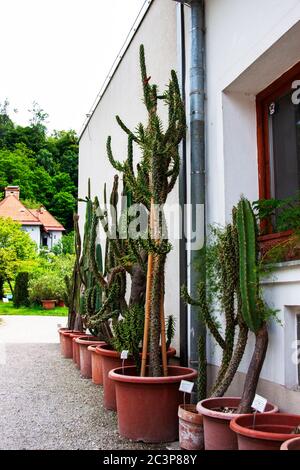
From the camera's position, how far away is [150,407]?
3555mm

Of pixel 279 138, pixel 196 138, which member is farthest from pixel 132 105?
pixel 279 138

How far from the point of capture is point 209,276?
3.72 metres

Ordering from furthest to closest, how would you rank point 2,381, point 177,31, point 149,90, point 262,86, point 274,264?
1. point 2,381
2. point 177,31
3. point 149,90
4. point 262,86
5. point 274,264

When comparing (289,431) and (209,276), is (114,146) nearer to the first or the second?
(209,276)

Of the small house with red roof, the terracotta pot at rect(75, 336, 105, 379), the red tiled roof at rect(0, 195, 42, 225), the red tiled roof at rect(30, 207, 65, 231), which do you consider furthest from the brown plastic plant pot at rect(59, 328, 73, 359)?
the red tiled roof at rect(30, 207, 65, 231)

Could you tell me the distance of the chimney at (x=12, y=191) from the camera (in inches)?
1910

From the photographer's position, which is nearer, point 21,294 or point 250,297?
point 250,297

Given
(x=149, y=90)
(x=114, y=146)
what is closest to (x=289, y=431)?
(x=149, y=90)

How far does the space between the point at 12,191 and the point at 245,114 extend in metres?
47.3

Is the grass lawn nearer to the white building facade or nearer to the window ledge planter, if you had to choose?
the white building facade

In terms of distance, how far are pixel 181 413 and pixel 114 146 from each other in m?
5.56

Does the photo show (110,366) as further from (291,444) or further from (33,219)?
(33,219)

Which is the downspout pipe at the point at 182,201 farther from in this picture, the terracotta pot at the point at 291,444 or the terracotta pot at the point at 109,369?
the terracotta pot at the point at 291,444

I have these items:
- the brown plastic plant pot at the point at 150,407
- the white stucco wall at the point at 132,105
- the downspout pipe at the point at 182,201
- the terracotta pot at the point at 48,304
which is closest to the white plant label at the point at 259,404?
the brown plastic plant pot at the point at 150,407
